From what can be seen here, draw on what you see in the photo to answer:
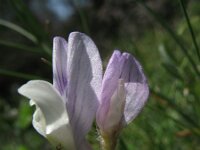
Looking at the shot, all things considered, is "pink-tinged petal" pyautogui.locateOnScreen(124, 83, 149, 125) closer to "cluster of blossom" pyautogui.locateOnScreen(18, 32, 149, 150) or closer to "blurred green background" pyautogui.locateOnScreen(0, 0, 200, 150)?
"cluster of blossom" pyautogui.locateOnScreen(18, 32, 149, 150)

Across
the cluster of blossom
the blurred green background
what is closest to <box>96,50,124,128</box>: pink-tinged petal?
the cluster of blossom

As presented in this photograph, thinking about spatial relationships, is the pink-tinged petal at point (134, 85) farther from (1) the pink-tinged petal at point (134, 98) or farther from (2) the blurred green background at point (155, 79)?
(2) the blurred green background at point (155, 79)

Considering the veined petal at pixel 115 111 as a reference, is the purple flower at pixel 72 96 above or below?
above

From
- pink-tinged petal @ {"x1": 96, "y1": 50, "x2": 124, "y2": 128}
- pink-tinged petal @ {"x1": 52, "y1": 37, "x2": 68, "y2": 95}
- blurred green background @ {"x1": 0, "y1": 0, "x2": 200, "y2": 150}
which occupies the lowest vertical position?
blurred green background @ {"x1": 0, "y1": 0, "x2": 200, "y2": 150}

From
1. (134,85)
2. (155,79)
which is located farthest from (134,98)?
(155,79)

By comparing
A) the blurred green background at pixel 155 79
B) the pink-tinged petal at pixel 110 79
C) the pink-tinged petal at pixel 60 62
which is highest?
the pink-tinged petal at pixel 60 62

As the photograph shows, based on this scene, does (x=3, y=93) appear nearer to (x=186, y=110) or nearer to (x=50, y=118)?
(x=186, y=110)

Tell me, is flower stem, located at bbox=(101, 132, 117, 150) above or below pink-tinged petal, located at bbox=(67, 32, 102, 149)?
below

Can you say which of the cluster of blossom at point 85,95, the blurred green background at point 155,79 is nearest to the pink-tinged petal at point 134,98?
the cluster of blossom at point 85,95
